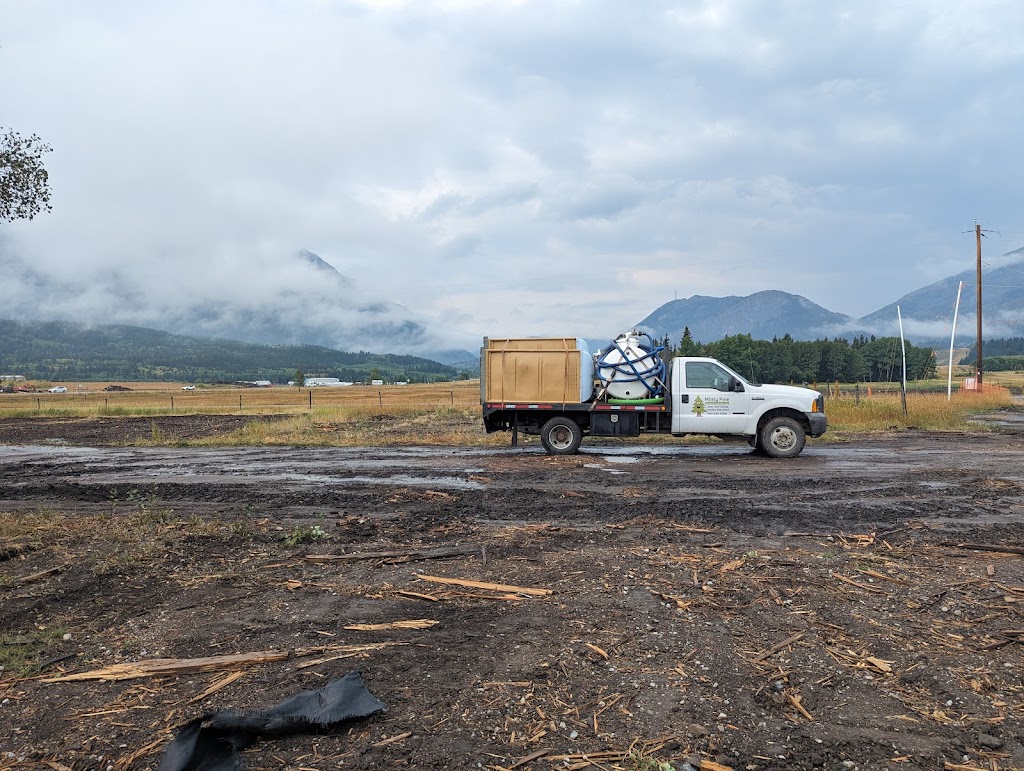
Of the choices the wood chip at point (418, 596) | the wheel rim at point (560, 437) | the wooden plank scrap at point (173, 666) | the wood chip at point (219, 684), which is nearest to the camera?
the wood chip at point (219, 684)

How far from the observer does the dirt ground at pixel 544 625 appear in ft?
11.1

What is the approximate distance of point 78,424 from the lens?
3425cm

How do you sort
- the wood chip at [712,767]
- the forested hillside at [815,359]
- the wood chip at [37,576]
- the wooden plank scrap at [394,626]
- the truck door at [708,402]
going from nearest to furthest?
the wood chip at [712,767] → the wooden plank scrap at [394,626] → the wood chip at [37,576] → the truck door at [708,402] → the forested hillside at [815,359]

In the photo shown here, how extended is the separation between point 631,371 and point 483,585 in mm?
10690

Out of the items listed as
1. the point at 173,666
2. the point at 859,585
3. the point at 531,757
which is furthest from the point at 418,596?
the point at 859,585

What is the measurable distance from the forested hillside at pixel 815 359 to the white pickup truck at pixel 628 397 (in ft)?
217

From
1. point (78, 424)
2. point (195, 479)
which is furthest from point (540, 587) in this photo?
point (78, 424)

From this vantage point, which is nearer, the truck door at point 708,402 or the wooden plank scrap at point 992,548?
the wooden plank scrap at point 992,548

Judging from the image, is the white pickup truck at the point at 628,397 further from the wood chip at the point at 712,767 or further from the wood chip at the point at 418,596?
the wood chip at the point at 712,767

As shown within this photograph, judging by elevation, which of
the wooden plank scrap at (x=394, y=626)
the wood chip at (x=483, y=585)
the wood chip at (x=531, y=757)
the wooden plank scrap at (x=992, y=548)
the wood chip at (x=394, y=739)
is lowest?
the wood chip at (x=531, y=757)

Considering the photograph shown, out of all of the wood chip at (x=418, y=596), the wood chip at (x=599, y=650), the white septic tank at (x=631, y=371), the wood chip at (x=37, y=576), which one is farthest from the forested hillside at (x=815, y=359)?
the wood chip at (x=599, y=650)

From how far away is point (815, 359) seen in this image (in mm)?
95438

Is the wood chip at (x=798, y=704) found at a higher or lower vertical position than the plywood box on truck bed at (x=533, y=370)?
lower

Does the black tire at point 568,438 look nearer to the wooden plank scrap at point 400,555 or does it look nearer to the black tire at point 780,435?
the black tire at point 780,435
